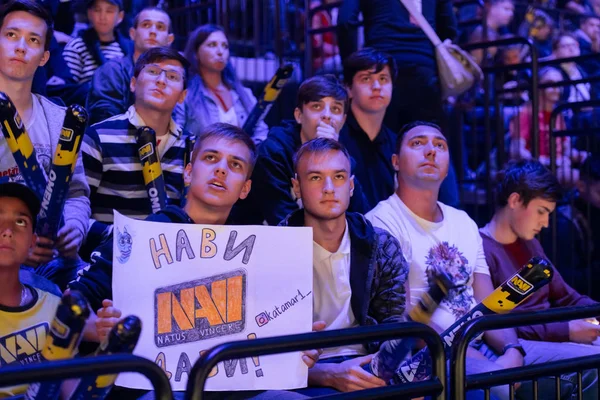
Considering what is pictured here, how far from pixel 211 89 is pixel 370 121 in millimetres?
1221

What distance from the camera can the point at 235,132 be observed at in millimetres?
3432

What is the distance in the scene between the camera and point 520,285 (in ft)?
9.17

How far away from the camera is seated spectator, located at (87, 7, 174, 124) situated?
4.63 meters

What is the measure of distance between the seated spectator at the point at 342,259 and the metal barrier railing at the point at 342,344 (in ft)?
2.43

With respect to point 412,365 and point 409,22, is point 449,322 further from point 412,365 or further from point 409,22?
point 409,22

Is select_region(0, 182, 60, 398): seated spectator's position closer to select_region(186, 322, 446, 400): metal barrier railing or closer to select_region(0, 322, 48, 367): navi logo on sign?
select_region(0, 322, 48, 367): navi logo on sign

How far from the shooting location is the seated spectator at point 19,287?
9.20ft

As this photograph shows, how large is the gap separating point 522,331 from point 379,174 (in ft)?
3.75

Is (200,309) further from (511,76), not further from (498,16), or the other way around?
(498,16)

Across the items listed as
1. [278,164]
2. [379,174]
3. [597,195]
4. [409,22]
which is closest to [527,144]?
[597,195]

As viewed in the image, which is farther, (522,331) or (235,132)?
(522,331)

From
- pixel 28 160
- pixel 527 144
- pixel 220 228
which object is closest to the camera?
pixel 220 228

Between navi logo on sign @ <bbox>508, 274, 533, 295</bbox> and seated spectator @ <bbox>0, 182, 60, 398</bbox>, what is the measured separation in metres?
1.48

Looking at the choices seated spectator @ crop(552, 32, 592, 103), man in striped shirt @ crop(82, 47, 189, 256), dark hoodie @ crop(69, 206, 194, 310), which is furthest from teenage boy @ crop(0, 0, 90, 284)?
seated spectator @ crop(552, 32, 592, 103)
